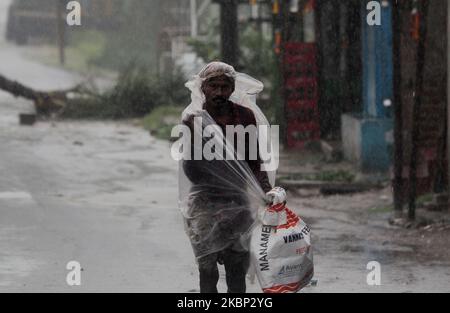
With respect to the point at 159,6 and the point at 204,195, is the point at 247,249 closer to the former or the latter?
the point at 204,195

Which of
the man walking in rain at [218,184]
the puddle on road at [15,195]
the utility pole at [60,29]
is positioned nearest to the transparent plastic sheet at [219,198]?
the man walking in rain at [218,184]

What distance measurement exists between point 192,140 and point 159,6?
39312 millimetres

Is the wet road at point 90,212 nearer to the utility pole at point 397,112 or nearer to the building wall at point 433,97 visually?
the utility pole at point 397,112

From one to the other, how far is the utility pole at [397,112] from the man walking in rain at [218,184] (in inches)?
195

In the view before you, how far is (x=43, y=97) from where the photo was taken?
1048 inches

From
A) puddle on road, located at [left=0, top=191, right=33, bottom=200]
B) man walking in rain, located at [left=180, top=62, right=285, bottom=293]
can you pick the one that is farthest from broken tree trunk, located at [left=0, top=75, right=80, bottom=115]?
man walking in rain, located at [left=180, top=62, right=285, bottom=293]

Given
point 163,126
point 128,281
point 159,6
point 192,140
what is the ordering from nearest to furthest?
point 192,140
point 128,281
point 163,126
point 159,6

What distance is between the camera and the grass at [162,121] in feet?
75.9

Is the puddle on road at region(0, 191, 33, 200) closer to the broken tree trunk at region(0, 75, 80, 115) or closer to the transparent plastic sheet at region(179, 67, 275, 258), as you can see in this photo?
the transparent plastic sheet at region(179, 67, 275, 258)

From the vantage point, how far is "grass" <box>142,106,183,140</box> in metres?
23.1

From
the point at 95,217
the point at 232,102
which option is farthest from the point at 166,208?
the point at 232,102

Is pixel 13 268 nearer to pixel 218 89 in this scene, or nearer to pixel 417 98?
pixel 218 89

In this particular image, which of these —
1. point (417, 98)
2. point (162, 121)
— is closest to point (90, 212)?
point (417, 98)

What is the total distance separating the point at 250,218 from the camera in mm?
7863
